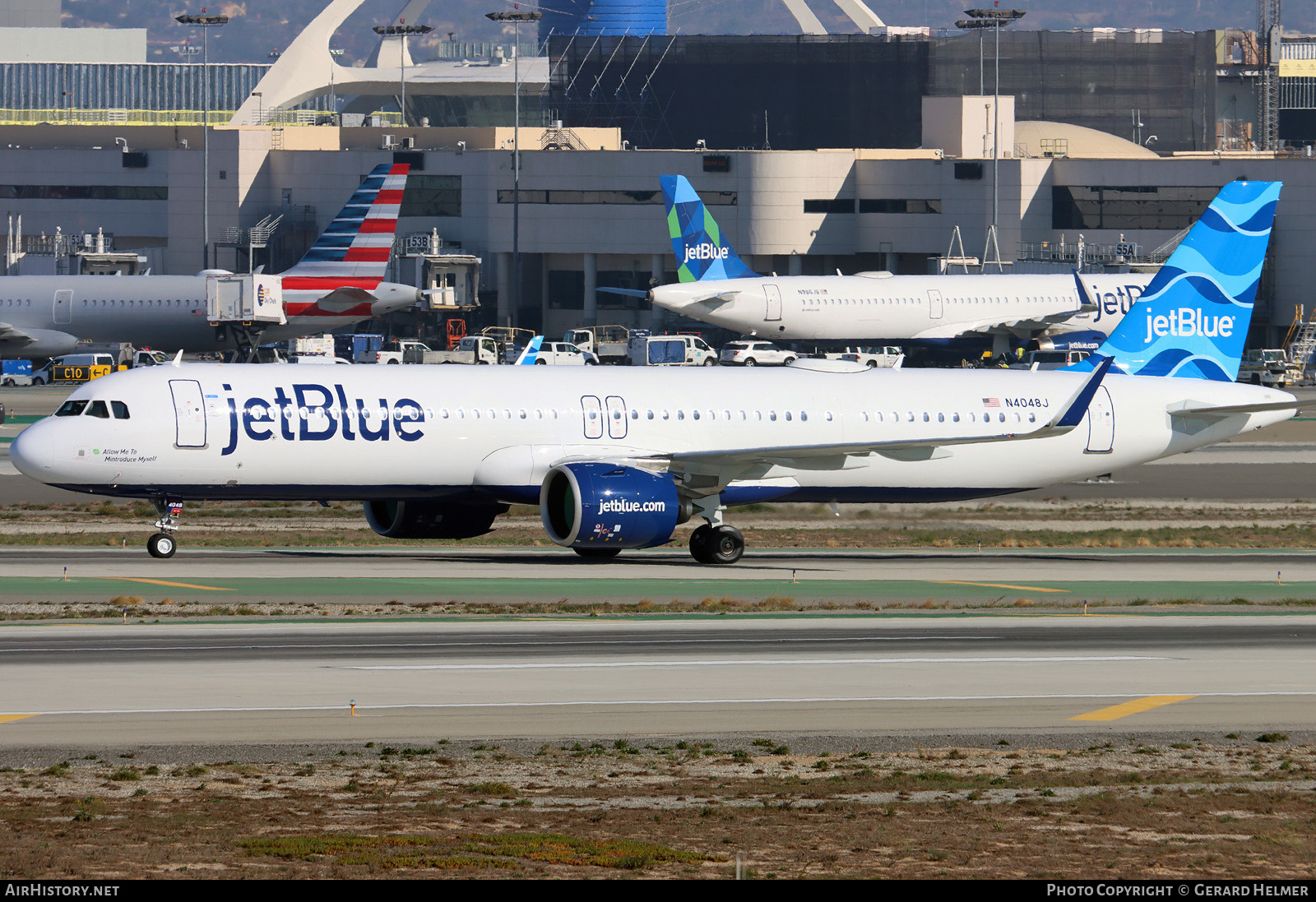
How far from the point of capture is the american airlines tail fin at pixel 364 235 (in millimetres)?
110875

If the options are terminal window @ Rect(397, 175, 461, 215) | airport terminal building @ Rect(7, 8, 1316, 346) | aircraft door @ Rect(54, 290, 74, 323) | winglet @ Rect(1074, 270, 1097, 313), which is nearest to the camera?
aircraft door @ Rect(54, 290, 74, 323)

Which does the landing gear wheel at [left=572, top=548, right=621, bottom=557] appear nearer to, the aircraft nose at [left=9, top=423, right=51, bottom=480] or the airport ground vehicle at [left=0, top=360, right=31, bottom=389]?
the aircraft nose at [left=9, top=423, right=51, bottom=480]

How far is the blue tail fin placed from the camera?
156 ft

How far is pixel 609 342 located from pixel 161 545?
95.7m

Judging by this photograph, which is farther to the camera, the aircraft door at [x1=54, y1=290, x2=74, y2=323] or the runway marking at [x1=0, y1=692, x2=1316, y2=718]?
the aircraft door at [x1=54, y1=290, x2=74, y2=323]

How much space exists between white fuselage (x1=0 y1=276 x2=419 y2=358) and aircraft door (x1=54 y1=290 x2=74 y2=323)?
0.05 meters

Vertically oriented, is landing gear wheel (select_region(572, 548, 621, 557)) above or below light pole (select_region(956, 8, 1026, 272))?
below

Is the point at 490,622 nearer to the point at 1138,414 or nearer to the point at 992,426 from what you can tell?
the point at 992,426

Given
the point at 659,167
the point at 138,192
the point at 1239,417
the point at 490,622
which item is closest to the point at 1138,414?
the point at 1239,417

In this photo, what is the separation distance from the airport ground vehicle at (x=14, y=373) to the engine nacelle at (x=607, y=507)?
81.5 metres

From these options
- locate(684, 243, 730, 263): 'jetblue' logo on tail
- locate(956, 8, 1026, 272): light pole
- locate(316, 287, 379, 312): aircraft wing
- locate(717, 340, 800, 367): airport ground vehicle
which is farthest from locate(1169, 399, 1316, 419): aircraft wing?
locate(956, 8, 1026, 272): light pole

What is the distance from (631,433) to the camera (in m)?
41.2

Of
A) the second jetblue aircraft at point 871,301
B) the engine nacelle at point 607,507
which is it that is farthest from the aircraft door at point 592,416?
the second jetblue aircraft at point 871,301
